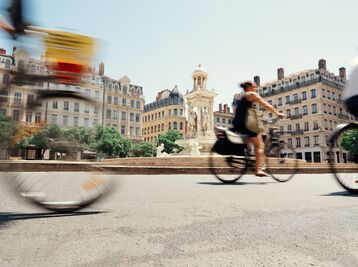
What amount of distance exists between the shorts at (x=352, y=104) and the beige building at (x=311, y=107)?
56.1 meters

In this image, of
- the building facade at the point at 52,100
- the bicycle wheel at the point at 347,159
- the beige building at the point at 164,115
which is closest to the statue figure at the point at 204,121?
the bicycle wheel at the point at 347,159

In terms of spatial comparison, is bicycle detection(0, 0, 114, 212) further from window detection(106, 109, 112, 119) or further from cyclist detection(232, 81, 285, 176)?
cyclist detection(232, 81, 285, 176)

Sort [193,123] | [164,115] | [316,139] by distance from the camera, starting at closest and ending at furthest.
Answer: [193,123] < [316,139] < [164,115]

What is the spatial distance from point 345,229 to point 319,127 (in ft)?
201

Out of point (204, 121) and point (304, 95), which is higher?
point (304, 95)

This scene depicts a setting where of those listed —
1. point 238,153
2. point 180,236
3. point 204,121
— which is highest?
point 204,121

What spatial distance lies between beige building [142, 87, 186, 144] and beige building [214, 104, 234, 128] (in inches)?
414

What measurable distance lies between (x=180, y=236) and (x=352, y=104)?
3390 mm

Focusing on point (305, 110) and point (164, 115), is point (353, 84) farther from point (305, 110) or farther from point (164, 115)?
point (164, 115)

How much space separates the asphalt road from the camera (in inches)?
63.6

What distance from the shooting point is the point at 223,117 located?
90.6 metres

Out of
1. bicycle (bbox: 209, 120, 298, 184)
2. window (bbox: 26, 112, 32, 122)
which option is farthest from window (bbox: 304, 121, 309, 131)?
window (bbox: 26, 112, 32, 122)

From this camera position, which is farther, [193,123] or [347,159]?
[193,123]

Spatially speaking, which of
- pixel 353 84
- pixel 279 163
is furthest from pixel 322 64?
pixel 353 84
